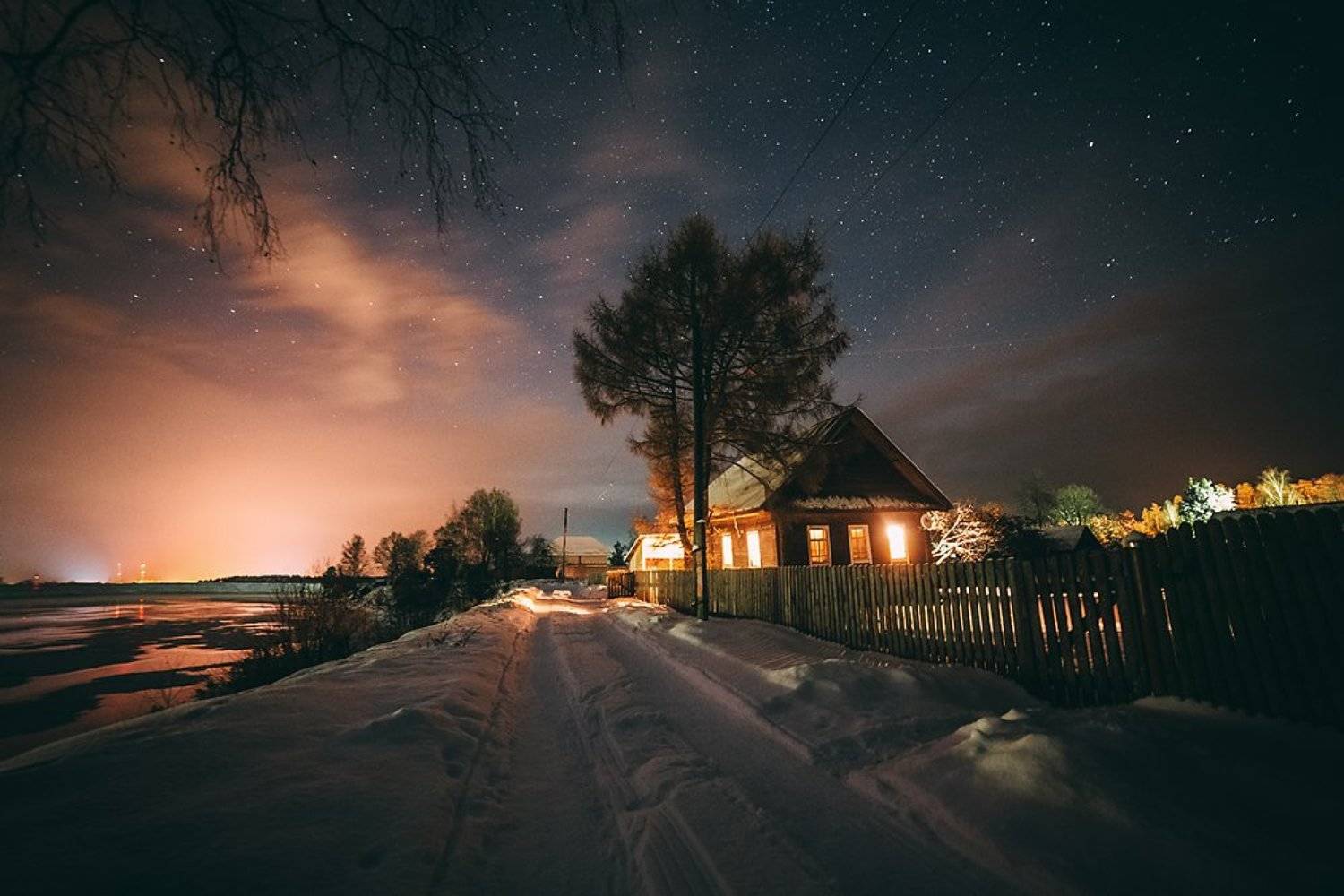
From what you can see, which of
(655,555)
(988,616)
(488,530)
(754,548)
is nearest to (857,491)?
(754,548)

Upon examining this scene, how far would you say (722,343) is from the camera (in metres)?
14.7

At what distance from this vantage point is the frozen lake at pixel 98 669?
32.8 feet

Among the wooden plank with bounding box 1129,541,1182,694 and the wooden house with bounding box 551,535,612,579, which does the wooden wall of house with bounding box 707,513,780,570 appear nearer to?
the wooden plank with bounding box 1129,541,1182,694

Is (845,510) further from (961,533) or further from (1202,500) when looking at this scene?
(1202,500)

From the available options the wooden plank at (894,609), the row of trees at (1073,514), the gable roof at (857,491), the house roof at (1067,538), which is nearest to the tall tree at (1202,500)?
the row of trees at (1073,514)

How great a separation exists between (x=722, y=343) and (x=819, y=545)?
34.8 ft

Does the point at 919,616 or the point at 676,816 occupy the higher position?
the point at 919,616

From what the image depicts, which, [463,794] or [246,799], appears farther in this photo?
[463,794]

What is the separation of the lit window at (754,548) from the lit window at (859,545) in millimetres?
3861

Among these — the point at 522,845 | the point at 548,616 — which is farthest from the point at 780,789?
the point at 548,616

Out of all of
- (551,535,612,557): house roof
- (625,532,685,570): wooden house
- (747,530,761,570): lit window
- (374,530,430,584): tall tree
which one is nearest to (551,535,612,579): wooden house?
(551,535,612,557): house roof

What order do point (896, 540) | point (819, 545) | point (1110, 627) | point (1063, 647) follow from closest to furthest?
point (1110, 627) < point (1063, 647) < point (819, 545) < point (896, 540)

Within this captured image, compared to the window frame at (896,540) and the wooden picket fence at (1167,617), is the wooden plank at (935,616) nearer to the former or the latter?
the wooden picket fence at (1167,617)

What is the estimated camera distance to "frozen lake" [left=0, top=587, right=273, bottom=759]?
998 cm
